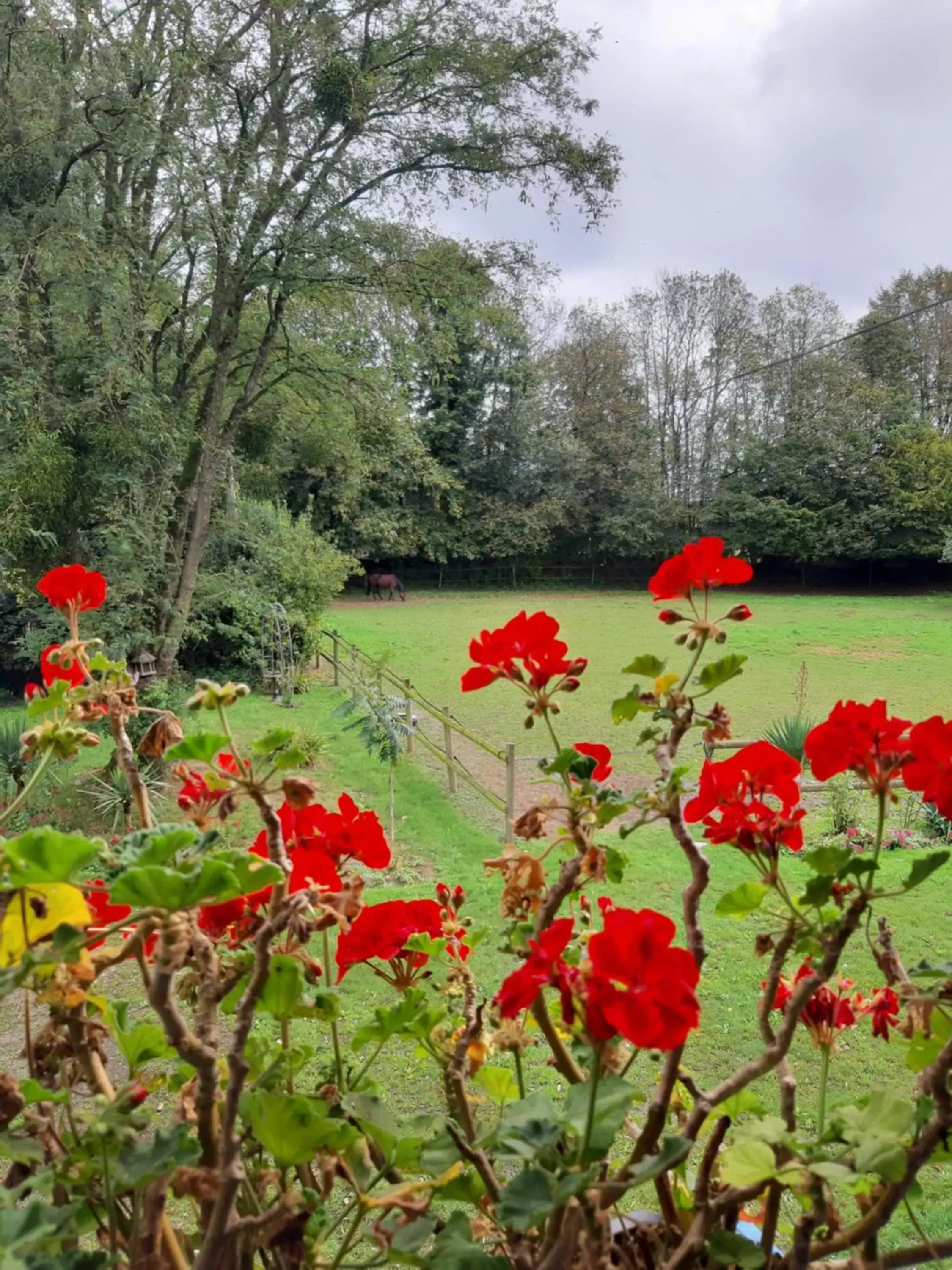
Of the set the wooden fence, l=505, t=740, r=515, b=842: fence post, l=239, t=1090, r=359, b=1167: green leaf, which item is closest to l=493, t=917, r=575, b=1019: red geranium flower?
l=239, t=1090, r=359, b=1167: green leaf

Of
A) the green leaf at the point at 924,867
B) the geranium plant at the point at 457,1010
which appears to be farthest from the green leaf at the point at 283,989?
the green leaf at the point at 924,867

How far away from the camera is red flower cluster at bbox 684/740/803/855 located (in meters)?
0.48

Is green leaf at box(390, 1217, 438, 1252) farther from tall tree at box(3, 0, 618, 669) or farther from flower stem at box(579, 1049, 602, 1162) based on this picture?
tall tree at box(3, 0, 618, 669)

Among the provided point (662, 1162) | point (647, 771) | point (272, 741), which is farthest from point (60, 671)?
point (647, 771)

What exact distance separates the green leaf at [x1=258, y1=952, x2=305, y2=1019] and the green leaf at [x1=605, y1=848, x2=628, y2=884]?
175mm

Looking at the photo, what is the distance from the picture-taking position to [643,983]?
36 centimetres

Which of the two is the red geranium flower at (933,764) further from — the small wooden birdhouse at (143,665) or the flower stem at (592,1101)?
the small wooden birdhouse at (143,665)

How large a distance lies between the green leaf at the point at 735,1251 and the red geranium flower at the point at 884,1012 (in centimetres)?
19

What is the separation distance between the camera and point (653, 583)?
0.54 meters

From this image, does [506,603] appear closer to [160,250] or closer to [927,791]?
[160,250]

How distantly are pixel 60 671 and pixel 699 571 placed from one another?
40 centimetres

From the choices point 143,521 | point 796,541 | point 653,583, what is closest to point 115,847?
point 653,583

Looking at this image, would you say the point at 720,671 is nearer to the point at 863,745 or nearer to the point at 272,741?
the point at 863,745

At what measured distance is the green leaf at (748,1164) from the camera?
39 cm
